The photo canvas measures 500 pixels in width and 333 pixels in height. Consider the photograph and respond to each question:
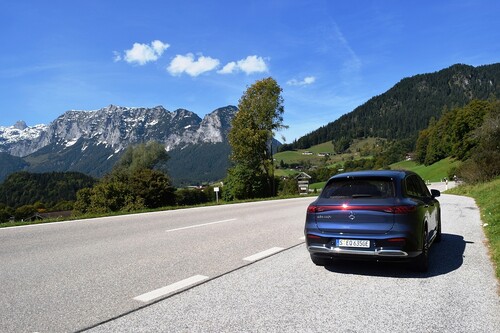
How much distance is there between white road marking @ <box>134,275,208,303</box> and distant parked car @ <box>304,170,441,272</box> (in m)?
1.91

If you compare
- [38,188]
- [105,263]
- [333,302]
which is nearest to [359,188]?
[333,302]

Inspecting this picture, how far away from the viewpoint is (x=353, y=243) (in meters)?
5.36

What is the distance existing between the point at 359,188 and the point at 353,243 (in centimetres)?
101

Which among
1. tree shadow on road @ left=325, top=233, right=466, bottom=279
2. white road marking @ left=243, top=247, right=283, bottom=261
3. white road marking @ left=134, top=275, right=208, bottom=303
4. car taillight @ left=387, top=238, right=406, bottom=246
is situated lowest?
tree shadow on road @ left=325, top=233, right=466, bottom=279

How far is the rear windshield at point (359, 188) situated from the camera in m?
5.66

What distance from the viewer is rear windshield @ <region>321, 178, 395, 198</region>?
5.66 meters

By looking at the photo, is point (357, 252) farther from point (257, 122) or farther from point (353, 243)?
point (257, 122)

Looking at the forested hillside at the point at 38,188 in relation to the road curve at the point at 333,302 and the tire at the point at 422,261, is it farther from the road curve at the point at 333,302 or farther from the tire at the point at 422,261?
the tire at the point at 422,261

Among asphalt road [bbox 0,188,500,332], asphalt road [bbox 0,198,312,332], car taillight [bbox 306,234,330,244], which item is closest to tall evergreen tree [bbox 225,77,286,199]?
asphalt road [bbox 0,198,312,332]

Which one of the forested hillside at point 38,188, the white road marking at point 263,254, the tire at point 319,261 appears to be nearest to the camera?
the tire at point 319,261

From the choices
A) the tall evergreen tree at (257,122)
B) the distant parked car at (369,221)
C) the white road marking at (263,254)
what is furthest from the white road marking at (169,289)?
the tall evergreen tree at (257,122)

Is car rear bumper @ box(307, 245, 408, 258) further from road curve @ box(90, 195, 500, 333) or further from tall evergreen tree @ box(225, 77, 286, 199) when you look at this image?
tall evergreen tree @ box(225, 77, 286, 199)

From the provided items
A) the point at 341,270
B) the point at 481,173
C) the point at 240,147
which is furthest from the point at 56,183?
the point at 341,270

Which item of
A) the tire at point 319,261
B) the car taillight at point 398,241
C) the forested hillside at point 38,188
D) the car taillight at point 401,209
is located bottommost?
the tire at point 319,261
